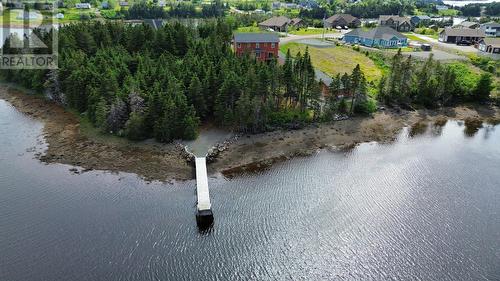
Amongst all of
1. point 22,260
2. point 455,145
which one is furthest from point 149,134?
point 455,145

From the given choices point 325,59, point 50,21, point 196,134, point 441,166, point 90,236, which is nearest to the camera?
point 90,236

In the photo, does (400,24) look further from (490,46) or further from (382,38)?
(490,46)

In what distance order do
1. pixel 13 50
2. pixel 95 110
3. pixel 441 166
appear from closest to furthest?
1. pixel 441 166
2. pixel 95 110
3. pixel 13 50

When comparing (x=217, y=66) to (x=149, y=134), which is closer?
(x=149, y=134)

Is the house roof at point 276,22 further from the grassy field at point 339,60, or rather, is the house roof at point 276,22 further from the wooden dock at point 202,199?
the wooden dock at point 202,199

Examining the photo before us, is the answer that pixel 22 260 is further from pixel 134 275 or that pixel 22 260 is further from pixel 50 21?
pixel 50 21

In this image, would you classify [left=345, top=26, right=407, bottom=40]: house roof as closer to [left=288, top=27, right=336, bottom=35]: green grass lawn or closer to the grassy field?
the grassy field

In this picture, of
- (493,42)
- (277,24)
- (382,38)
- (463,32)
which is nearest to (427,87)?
(382,38)
